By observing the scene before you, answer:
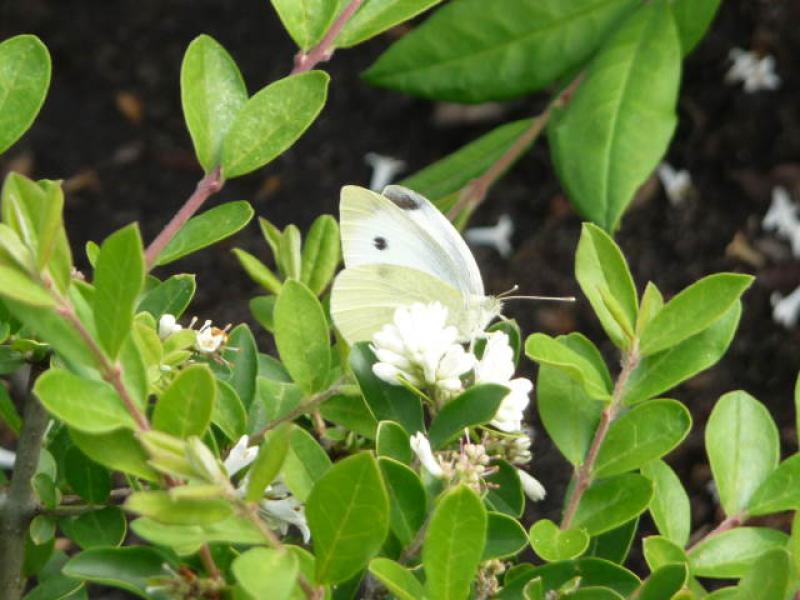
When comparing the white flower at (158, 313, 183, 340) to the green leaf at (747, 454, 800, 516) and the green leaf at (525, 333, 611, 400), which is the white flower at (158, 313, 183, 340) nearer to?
the green leaf at (525, 333, 611, 400)

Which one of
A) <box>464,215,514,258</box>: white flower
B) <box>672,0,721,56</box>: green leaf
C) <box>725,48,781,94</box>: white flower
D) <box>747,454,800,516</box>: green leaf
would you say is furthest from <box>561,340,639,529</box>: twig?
<box>725,48,781,94</box>: white flower

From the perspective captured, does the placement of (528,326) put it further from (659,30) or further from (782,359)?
(659,30)

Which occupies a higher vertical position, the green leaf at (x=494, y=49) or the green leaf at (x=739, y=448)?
the green leaf at (x=739, y=448)

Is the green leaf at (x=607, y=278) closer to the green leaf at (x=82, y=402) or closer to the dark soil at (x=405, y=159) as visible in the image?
the green leaf at (x=82, y=402)

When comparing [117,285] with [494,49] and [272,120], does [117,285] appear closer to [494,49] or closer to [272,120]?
[272,120]

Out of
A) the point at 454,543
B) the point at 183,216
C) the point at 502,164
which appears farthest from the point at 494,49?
the point at 454,543

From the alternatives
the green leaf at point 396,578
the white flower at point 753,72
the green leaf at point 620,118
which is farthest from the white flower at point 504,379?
the white flower at point 753,72

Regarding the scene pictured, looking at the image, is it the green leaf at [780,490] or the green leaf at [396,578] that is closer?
the green leaf at [396,578]
